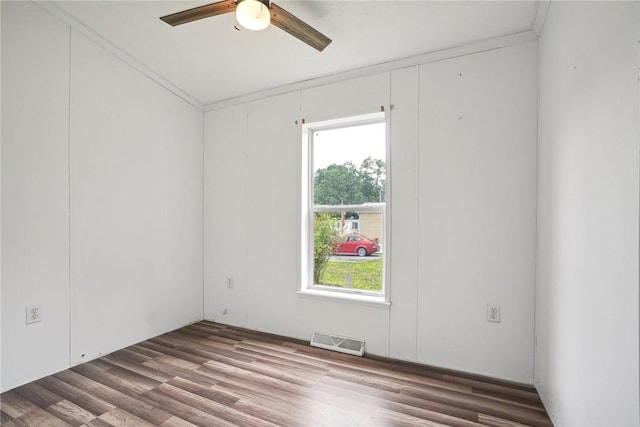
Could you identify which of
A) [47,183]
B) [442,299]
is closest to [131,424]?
[47,183]

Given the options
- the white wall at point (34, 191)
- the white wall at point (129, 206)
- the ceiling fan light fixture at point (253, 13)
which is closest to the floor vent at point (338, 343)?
the white wall at point (129, 206)

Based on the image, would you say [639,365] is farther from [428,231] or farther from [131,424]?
[131,424]

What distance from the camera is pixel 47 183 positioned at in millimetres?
2350

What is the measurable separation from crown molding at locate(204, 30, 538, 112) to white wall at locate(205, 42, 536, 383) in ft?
0.14

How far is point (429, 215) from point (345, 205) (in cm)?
80

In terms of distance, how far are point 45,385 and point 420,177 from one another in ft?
10.2

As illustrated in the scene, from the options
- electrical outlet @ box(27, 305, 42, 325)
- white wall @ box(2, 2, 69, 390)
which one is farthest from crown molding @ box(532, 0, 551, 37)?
electrical outlet @ box(27, 305, 42, 325)

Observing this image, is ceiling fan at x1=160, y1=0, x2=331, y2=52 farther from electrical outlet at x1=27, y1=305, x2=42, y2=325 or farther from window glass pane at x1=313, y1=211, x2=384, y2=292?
electrical outlet at x1=27, y1=305, x2=42, y2=325

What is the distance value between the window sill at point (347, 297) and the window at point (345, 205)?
0.06 m

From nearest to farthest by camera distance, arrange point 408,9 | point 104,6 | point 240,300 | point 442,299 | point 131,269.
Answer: point 408,9 < point 104,6 < point 442,299 < point 131,269 < point 240,300

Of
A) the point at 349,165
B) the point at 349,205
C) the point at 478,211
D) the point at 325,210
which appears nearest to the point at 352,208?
the point at 349,205

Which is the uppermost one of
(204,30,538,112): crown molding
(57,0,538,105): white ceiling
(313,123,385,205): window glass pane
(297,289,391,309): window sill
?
(57,0,538,105): white ceiling

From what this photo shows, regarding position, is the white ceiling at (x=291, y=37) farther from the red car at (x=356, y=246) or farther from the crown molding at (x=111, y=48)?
the red car at (x=356, y=246)

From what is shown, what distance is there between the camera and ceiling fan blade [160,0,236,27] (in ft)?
5.81
